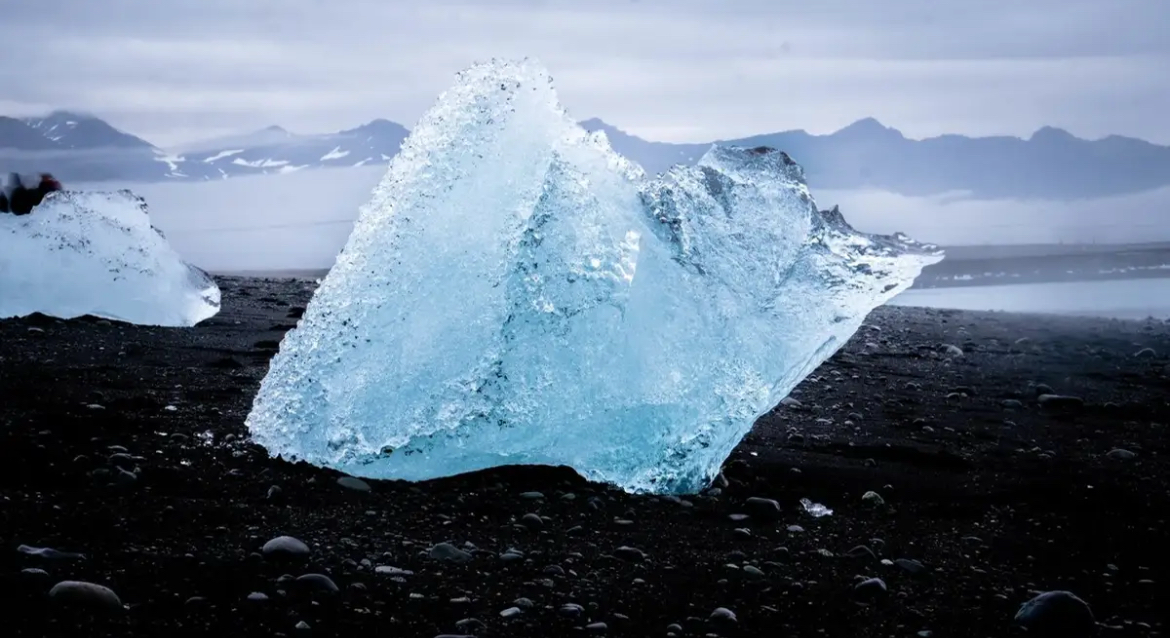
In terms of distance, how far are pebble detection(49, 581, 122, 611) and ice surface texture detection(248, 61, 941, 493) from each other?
152 cm

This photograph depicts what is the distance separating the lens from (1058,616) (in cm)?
321

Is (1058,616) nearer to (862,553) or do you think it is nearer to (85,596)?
(862,553)

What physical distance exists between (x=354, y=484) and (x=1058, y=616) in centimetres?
264

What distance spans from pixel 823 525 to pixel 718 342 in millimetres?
1010

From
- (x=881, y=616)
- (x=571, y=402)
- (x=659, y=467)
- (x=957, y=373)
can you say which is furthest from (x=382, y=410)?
(x=957, y=373)

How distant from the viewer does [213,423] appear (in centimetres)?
517

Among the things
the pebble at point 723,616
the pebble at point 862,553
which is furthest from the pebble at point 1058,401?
the pebble at point 723,616

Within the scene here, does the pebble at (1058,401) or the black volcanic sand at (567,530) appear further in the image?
the pebble at (1058,401)

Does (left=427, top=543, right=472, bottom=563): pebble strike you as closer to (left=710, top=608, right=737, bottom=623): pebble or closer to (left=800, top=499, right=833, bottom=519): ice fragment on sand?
(left=710, top=608, right=737, bottom=623): pebble

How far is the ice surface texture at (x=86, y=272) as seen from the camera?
877cm

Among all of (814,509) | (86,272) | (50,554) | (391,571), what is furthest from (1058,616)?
(86,272)

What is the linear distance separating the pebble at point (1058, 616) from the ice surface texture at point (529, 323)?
1530 mm

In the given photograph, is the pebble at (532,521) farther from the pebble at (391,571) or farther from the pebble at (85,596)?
the pebble at (85,596)

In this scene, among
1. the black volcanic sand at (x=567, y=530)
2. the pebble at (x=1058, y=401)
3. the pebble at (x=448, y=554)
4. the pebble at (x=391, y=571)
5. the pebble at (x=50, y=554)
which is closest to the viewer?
the black volcanic sand at (x=567, y=530)
